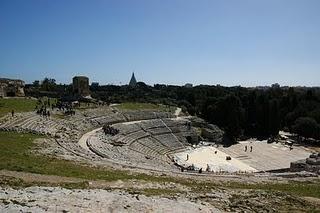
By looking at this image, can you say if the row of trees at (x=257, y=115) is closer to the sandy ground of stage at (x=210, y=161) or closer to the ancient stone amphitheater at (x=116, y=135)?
the ancient stone amphitheater at (x=116, y=135)

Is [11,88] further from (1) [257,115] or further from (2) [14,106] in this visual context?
(1) [257,115]

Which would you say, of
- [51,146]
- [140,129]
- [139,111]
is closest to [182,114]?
[139,111]

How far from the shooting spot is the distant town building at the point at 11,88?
255 ft

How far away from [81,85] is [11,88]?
14513 millimetres

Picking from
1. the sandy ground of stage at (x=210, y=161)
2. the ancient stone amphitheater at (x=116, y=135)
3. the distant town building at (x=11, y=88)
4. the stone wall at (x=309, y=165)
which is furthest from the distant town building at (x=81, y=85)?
the stone wall at (x=309, y=165)

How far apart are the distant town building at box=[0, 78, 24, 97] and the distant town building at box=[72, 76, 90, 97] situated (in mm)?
11191

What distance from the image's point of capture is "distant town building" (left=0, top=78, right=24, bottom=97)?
7764 cm

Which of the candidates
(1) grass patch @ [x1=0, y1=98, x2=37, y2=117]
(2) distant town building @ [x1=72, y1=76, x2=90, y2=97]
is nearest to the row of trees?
(2) distant town building @ [x1=72, y1=76, x2=90, y2=97]

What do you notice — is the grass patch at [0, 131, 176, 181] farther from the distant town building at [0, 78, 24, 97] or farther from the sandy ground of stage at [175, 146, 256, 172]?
the distant town building at [0, 78, 24, 97]

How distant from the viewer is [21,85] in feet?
278

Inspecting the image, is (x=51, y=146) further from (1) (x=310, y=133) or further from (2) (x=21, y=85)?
(1) (x=310, y=133)

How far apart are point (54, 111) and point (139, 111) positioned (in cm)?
2067

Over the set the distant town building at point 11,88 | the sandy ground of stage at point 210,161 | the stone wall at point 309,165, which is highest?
the distant town building at point 11,88

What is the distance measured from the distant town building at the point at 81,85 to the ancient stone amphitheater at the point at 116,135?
46.4ft
